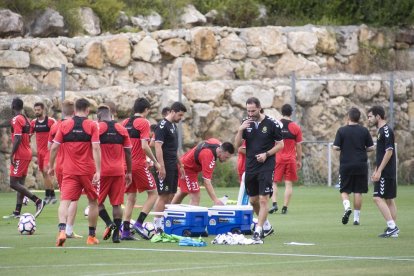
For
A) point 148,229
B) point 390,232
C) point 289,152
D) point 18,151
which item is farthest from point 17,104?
point 390,232

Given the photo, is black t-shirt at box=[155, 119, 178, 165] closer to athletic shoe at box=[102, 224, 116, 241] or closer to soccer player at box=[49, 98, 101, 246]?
athletic shoe at box=[102, 224, 116, 241]

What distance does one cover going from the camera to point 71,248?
15.9 meters

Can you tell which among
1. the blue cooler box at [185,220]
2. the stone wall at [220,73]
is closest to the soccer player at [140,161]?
the blue cooler box at [185,220]

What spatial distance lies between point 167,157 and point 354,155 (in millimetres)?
3706

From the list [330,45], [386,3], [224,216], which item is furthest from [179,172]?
[386,3]

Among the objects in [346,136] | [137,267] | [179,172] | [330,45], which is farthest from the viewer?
[330,45]

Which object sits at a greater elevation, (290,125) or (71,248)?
(290,125)

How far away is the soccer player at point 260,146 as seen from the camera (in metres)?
17.2

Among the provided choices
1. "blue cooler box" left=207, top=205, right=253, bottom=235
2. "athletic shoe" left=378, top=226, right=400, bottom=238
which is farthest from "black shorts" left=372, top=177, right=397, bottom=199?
"blue cooler box" left=207, top=205, right=253, bottom=235

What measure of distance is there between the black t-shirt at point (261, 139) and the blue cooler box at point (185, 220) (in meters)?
1.05

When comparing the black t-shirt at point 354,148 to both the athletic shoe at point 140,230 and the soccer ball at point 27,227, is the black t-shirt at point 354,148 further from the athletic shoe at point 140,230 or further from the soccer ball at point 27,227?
the soccer ball at point 27,227

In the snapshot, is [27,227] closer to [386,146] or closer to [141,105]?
[141,105]

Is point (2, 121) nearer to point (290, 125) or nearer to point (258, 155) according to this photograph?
point (290, 125)

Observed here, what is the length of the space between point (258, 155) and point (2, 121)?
49.4 ft
